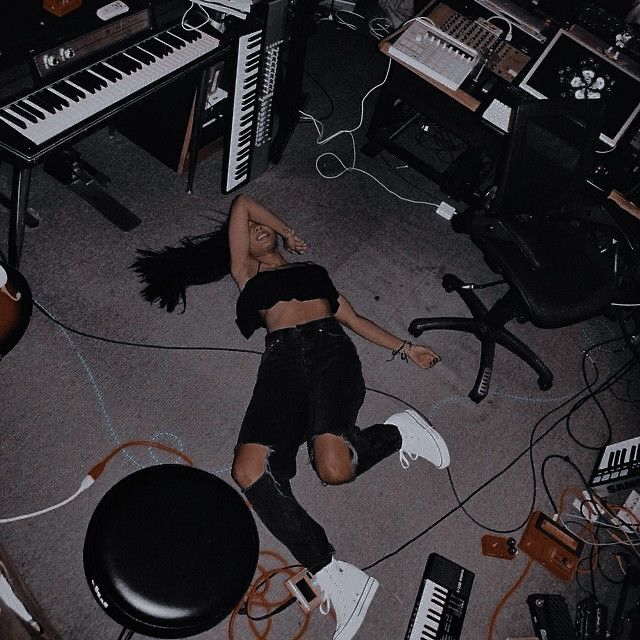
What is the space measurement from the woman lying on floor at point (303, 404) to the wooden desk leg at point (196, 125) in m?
0.57

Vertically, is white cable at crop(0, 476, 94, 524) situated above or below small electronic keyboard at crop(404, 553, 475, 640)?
below

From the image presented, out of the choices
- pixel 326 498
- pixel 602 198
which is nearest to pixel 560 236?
pixel 602 198

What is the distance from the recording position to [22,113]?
2102mm

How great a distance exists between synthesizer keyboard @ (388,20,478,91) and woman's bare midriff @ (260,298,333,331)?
1396 millimetres

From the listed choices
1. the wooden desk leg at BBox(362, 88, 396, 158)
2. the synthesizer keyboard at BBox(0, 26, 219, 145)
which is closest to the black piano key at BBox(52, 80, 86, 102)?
the synthesizer keyboard at BBox(0, 26, 219, 145)

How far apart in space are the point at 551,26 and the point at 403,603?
3039 mm

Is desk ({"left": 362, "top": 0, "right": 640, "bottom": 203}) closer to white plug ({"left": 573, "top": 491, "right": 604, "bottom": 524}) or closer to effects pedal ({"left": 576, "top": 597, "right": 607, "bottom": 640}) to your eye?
white plug ({"left": 573, "top": 491, "right": 604, "bottom": 524})

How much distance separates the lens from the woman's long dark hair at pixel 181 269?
2859 mm

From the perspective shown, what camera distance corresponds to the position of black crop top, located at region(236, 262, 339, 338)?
2.49 meters

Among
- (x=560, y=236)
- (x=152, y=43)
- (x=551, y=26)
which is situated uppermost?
(x=551, y=26)

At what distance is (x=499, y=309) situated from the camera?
298 cm

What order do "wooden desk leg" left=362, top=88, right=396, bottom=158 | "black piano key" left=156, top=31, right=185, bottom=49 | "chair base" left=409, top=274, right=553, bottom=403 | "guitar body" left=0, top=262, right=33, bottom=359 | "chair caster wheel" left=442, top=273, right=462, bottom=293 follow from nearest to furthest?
1. "guitar body" left=0, top=262, right=33, bottom=359
2. "black piano key" left=156, top=31, right=185, bottom=49
3. "chair base" left=409, top=274, right=553, bottom=403
4. "chair caster wheel" left=442, top=273, right=462, bottom=293
5. "wooden desk leg" left=362, top=88, right=396, bottom=158

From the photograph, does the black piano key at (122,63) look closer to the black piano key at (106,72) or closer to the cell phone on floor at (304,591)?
the black piano key at (106,72)

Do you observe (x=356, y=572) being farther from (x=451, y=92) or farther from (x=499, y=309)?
(x=451, y=92)
